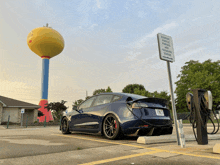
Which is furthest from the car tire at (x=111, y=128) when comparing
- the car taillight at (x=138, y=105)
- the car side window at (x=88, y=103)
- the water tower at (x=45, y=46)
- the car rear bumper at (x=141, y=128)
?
the water tower at (x=45, y=46)

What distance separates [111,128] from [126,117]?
1.99 feet

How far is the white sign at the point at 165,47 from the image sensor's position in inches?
181

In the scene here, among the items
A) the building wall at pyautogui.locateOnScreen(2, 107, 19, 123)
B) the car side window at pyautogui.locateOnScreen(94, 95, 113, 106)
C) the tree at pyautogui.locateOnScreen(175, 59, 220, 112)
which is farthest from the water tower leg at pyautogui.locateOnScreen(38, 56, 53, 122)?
the car side window at pyautogui.locateOnScreen(94, 95, 113, 106)

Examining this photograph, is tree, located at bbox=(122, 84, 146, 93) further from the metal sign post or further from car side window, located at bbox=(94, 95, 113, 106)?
the metal sign post

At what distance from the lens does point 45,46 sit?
112ft

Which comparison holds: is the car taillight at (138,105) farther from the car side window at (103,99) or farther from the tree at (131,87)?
the tree at (131,87)

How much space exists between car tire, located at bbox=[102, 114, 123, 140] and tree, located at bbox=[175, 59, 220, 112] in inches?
1320

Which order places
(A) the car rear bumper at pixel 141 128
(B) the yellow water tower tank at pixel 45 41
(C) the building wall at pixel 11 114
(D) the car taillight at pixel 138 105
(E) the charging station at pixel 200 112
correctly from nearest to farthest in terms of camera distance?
(E) the charging station at pixel 200 112 < (A) the car rear bumper at pixel 141 128 < (D) the car taillight at pixel 138 105 < (C) the building wall at pixel 11 114 < (B) the yellow water tower tank at pixel 45 41

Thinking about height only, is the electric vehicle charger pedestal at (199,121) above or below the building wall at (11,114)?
below

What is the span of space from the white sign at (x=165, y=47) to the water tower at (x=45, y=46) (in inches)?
1216

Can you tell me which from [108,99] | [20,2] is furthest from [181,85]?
[108,99]

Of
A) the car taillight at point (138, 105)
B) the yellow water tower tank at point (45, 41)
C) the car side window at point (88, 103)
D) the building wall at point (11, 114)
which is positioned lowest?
the car taillight at point (138, 105)

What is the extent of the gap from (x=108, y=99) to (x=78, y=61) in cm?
1953

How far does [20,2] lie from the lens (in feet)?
69.9
